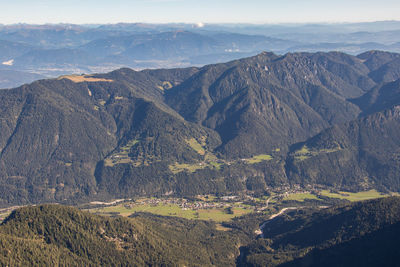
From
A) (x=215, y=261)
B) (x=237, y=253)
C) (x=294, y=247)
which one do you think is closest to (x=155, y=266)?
(x=215, y=261)

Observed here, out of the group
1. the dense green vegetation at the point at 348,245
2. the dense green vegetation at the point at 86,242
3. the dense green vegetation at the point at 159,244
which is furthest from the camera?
the dense green vegetation at the point at 348,245

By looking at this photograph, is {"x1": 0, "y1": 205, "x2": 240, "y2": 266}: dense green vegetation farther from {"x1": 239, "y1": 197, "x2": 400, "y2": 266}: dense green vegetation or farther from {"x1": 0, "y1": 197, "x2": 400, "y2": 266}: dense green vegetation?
{"x1": 239, "y1": 197, "x2": 400, "y2": 266}: dense green vegetation

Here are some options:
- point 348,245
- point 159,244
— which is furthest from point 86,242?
point 348,245

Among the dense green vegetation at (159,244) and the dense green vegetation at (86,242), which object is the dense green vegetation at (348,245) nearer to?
the dense green vegetation at (159,244)

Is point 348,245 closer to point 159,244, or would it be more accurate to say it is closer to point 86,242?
point 159,244

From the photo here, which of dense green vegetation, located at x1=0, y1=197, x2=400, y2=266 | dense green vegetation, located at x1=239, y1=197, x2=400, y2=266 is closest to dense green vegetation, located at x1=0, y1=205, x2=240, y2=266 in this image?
dense green vegetation, located at x1=0, y1=197, x2=400, y2=266

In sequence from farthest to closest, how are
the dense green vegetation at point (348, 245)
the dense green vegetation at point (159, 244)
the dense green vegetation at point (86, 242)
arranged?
the dense green vegetation at point (348, 245)
the dense green vegetation at point (159, 244)
the dense green vegetation at point (86, 242)

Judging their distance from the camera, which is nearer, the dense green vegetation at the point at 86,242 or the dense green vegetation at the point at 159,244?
the dense green vegetation at the point at 86,242

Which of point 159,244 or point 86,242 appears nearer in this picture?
point 86,242

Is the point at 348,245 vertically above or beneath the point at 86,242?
beneath

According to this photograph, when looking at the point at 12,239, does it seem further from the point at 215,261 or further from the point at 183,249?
the point at 215,261

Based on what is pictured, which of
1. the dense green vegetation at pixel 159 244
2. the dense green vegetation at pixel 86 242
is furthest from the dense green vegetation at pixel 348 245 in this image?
the dense green vegetation at pixel 86 242
